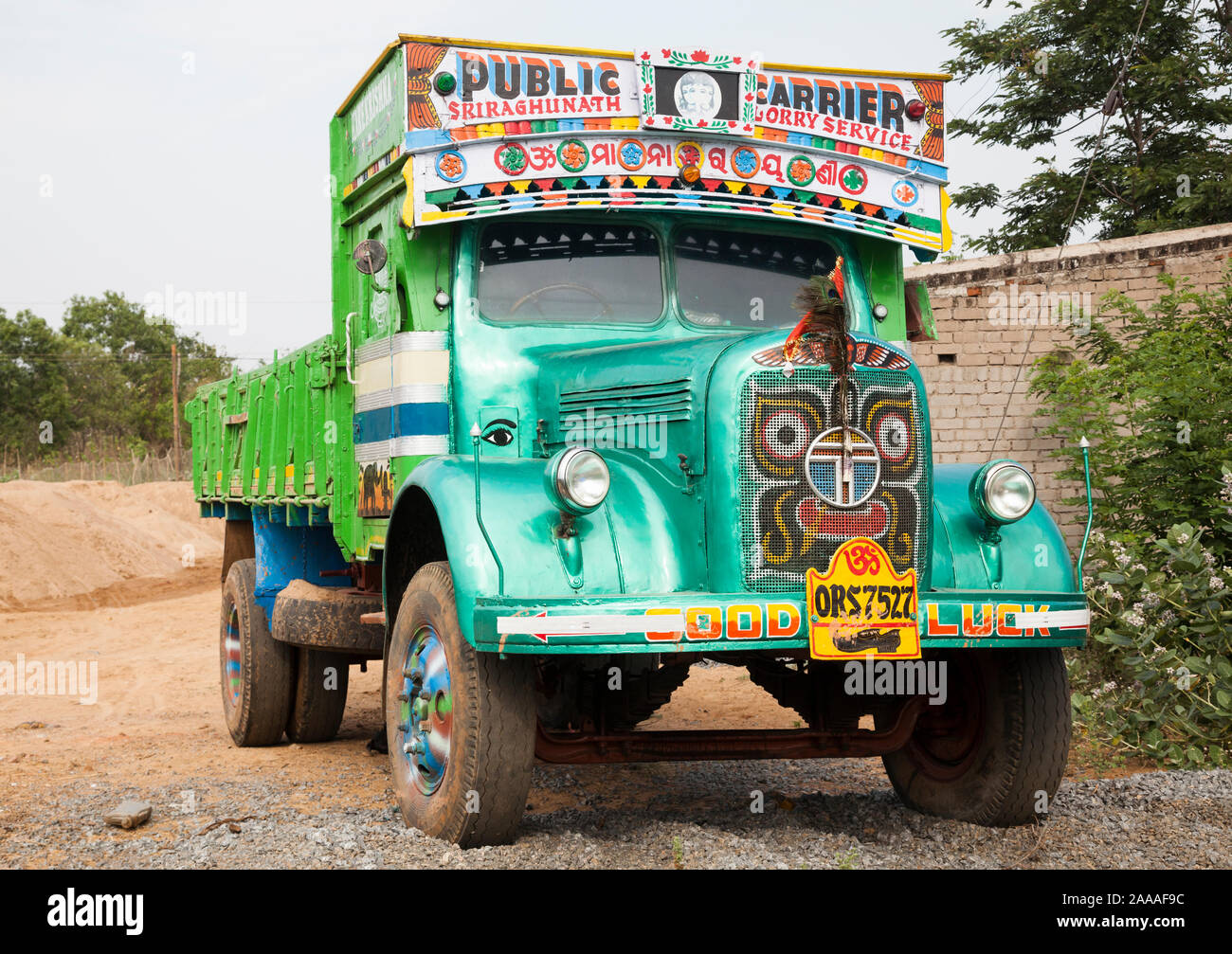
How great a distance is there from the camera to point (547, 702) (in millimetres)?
5633

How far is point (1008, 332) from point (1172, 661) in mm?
5762

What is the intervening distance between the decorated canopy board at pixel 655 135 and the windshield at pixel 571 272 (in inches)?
10.2

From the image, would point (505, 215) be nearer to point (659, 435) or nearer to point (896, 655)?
point (659, 435)

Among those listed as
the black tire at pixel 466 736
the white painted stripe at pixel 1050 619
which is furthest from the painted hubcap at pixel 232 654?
the white painted stripe at pixel 1050 619

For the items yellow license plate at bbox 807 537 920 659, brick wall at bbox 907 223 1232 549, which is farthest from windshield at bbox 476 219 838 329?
brick wall at bbox 907 223 1232 549

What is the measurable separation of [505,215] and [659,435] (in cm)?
138

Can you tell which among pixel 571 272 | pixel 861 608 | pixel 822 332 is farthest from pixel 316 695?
pixel 822 332

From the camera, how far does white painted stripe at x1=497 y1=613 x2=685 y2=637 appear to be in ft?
13.8

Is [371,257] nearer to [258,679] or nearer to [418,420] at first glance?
[418,420]

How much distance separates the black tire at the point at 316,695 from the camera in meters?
8.00

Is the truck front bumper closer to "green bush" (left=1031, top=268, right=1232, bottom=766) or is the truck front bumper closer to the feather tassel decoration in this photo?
the feather tassel decoration

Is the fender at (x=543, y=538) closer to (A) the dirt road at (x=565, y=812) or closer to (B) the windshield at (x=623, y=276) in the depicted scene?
(A) the dirt road at (x=565, y=812)

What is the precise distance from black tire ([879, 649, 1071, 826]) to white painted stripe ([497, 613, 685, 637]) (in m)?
1.41
